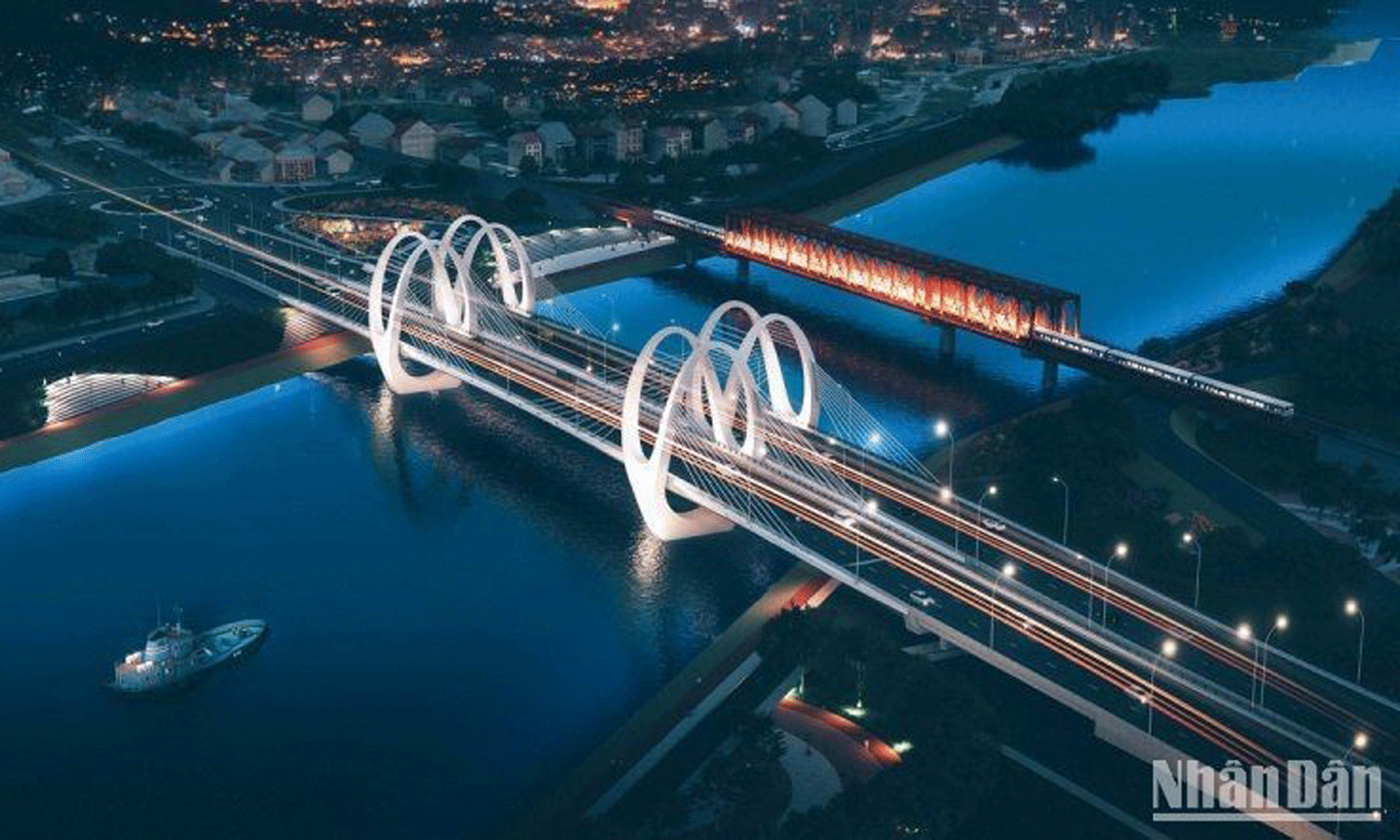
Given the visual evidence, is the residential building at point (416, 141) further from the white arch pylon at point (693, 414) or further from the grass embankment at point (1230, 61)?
the grass embankment at point (1230, 61)

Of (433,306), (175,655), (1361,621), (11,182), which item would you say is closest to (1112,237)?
(433,306)

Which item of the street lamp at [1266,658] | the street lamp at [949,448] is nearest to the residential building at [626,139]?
the street lamp at [949,448]

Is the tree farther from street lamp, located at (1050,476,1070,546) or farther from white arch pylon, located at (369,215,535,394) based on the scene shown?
street lamp, located at (1050,476,1070,546)

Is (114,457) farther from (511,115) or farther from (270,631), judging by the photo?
(511,115)

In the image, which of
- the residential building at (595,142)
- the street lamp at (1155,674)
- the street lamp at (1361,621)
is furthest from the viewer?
the residential building at (595,142)

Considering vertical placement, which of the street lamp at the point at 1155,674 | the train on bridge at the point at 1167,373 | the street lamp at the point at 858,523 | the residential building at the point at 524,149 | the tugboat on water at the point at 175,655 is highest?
the residential building at the point at 524,149

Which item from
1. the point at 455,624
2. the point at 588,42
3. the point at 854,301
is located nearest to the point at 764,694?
the point at 455,624

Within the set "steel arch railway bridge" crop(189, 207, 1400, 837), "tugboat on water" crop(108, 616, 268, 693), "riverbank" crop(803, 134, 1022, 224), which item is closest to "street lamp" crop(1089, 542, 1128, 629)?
"steel arch railway bridge" crop(189, 207, 1400, 837)
